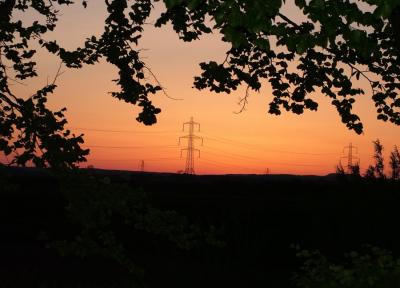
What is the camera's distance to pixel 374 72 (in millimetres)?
12539

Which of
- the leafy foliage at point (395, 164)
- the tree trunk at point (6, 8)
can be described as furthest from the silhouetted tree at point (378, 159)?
the tree trunk at point (6, 8)

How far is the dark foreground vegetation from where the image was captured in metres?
13.4

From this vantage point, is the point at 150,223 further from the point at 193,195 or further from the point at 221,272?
the point at 193,195

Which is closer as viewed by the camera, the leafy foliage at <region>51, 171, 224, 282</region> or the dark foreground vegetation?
the leafy foliage at <region>51, 171, 224, 282</region>

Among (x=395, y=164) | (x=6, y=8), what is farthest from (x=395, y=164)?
(x=6, y=8)

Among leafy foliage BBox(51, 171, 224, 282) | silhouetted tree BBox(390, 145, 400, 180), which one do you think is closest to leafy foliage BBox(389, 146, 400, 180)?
silhouetted tree BBox(390, 145, 400, 180)

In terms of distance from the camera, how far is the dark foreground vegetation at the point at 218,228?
527 inches

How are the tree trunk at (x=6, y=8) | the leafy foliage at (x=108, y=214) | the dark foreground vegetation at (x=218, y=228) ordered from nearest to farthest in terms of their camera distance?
the leafy foliage at (x=108, y=214)
the tree trunk at (x=6, y=8)
the dark foreground vegetation at (x=218, y=228)

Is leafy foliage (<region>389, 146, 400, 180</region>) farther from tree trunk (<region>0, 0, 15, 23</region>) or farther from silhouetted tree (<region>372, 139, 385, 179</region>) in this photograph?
tree trunk (<region>0, 0, 15, 23</region>)

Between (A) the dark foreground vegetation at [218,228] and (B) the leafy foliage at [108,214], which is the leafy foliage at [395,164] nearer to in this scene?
(A) the dark foreground vegetation at [218,228]

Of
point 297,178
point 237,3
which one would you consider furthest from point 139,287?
point 297,178

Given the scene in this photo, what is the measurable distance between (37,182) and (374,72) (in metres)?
9.93

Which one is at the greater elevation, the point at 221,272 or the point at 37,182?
the point at 37,182

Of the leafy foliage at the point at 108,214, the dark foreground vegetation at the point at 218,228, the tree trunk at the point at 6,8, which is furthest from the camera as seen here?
the dark foreground vegetation at the point at 218,228
